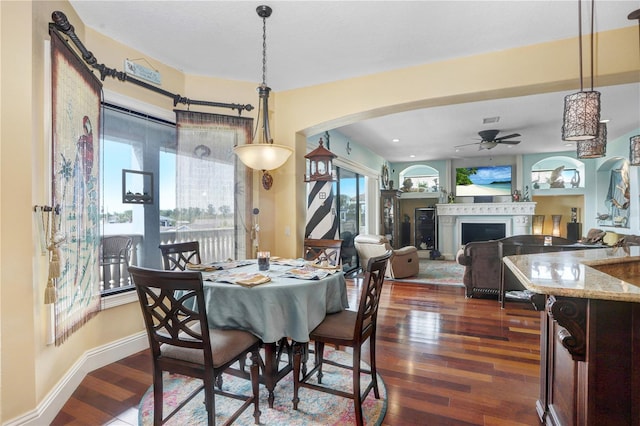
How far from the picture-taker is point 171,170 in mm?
3305

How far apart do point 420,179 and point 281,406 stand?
847 cm

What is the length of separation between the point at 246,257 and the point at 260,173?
0.99 meters

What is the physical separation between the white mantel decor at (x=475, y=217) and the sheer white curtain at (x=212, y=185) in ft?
22.4

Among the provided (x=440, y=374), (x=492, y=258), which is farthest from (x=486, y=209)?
(x=440, y=374)

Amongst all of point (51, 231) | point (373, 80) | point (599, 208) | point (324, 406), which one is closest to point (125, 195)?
point (51, 231)

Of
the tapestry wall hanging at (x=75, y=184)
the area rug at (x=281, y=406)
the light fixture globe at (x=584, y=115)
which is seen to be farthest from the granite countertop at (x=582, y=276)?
the tapestry wall hanging at (x=75, y=184)

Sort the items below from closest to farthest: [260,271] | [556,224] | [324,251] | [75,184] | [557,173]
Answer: [75,184] < [260,271] < [324,251] < [557,173] < [556,224]

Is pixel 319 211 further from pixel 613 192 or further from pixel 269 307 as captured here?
pixel 613 192

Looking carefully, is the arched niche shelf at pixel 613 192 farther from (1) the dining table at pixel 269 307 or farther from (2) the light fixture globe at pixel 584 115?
(1) the dining table at pixel 269 307

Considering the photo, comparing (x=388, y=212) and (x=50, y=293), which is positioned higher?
(x=388, y=212)

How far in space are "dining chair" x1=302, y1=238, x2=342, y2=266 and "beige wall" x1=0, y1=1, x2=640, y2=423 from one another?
0.52 m

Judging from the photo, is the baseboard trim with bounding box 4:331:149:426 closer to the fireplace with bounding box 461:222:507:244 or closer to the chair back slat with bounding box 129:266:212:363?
the chair back slat with bounding box 129:266:212:363

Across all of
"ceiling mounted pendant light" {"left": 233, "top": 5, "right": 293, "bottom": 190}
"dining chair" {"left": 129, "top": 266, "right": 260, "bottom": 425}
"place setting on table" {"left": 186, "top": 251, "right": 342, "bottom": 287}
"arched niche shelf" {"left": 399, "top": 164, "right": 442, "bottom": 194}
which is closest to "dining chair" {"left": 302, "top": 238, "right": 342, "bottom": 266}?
"place setting on table" {"left": 186, "top": 251, "right": 342, "bottom": 287}

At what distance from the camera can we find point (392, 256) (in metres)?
5.92
